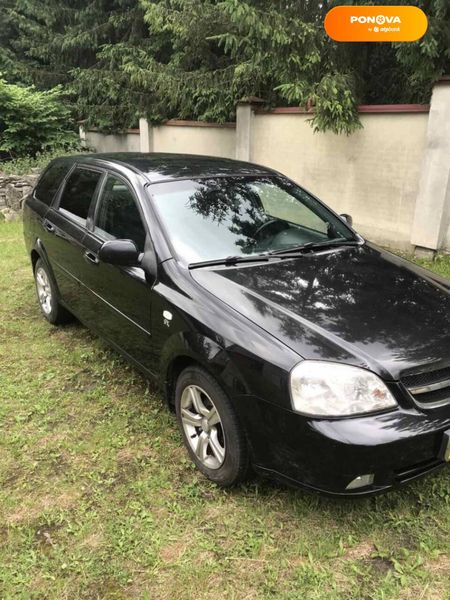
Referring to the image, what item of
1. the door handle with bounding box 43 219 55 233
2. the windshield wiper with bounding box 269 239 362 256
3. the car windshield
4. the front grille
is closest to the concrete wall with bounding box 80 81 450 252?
the car windshield

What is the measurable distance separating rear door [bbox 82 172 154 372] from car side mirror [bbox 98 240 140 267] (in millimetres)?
114

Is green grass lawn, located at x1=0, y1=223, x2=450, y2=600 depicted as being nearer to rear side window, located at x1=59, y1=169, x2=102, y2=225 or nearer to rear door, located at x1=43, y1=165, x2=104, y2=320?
rear door, located at x1=43, y1=165, x2=104, y2=320

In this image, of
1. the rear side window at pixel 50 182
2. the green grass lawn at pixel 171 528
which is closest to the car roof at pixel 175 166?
the rear side window at pixel 50 182

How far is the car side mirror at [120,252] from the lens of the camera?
296 cm

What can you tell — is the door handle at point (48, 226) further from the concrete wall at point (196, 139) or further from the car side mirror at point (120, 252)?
the concrete wall at point (196, 139)

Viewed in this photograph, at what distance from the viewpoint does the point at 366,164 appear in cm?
765

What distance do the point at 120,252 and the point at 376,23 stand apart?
19.6 feet

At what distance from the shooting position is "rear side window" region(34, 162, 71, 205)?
4605 millimetres

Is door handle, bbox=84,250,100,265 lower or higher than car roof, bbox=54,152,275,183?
lower

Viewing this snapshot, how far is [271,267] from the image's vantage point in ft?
9.72

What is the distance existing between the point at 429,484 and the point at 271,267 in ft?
4.67

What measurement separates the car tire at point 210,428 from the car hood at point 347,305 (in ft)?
1.23

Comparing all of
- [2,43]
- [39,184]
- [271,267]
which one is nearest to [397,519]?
[271,267]

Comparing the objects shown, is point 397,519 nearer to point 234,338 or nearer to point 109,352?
point 234,338
